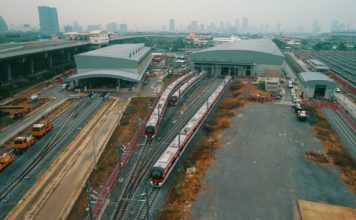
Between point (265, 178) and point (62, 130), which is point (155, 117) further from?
point (265, 178)

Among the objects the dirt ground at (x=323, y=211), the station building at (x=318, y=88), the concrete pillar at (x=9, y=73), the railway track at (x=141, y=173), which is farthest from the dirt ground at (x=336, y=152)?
the concrete pillar at (x=9, y=73)

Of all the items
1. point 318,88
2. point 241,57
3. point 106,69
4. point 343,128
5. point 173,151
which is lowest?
point 343,128

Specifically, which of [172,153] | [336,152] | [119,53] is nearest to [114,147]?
[172,153]

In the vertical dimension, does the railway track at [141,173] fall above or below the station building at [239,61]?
below

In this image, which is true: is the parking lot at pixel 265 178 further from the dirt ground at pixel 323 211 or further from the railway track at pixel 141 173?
the railway track at pixel 141 173

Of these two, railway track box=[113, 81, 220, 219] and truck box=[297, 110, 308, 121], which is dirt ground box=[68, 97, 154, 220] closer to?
railway track box=[113, 81, 220, 219]

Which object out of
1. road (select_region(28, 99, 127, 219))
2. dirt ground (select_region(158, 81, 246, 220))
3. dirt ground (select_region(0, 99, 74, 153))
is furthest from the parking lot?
dirt ground (select_region(0, 99, 74, 153))
